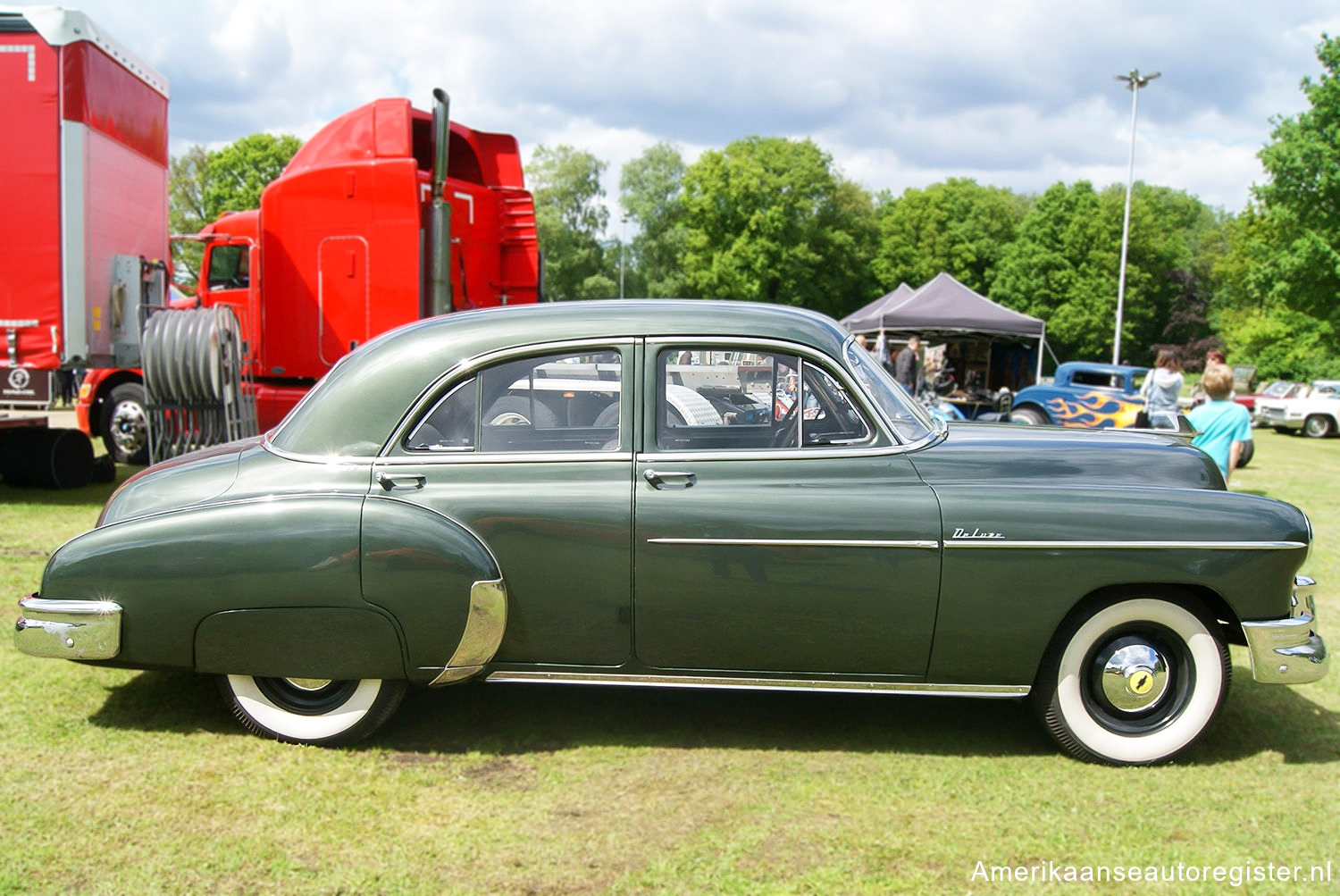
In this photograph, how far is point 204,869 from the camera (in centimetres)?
290

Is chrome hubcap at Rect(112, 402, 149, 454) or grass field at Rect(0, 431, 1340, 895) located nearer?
grass field at Rect(0, 431, 1340, 895)

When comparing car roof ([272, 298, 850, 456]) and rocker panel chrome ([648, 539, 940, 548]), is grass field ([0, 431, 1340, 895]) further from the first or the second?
car roof ([272, 298, 850, 456])

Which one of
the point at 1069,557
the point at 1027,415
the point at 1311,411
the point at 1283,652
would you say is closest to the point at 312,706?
the point at 1069,557

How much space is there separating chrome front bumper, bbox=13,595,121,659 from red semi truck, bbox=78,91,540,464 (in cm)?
572

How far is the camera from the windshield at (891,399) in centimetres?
378


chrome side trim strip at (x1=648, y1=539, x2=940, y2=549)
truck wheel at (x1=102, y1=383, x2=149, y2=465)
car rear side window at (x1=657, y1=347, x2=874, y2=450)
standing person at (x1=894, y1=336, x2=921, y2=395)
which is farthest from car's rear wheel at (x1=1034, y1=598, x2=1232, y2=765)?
standing person at (x1=894, y1=336, x2=921, y2=395)

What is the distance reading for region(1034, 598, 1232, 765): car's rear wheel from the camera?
3652 mm

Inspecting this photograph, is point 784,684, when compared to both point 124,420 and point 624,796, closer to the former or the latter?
point 624,796

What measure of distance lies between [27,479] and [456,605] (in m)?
8.02

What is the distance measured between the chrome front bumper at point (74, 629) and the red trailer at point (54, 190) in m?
5.56

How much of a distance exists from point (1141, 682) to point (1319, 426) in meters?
24.1

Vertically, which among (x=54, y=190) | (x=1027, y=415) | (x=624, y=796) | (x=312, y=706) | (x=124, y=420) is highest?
(x=54, y=190)

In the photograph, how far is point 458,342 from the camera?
378 centimetres

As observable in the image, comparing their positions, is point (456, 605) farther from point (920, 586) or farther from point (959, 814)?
point (959, 814)
